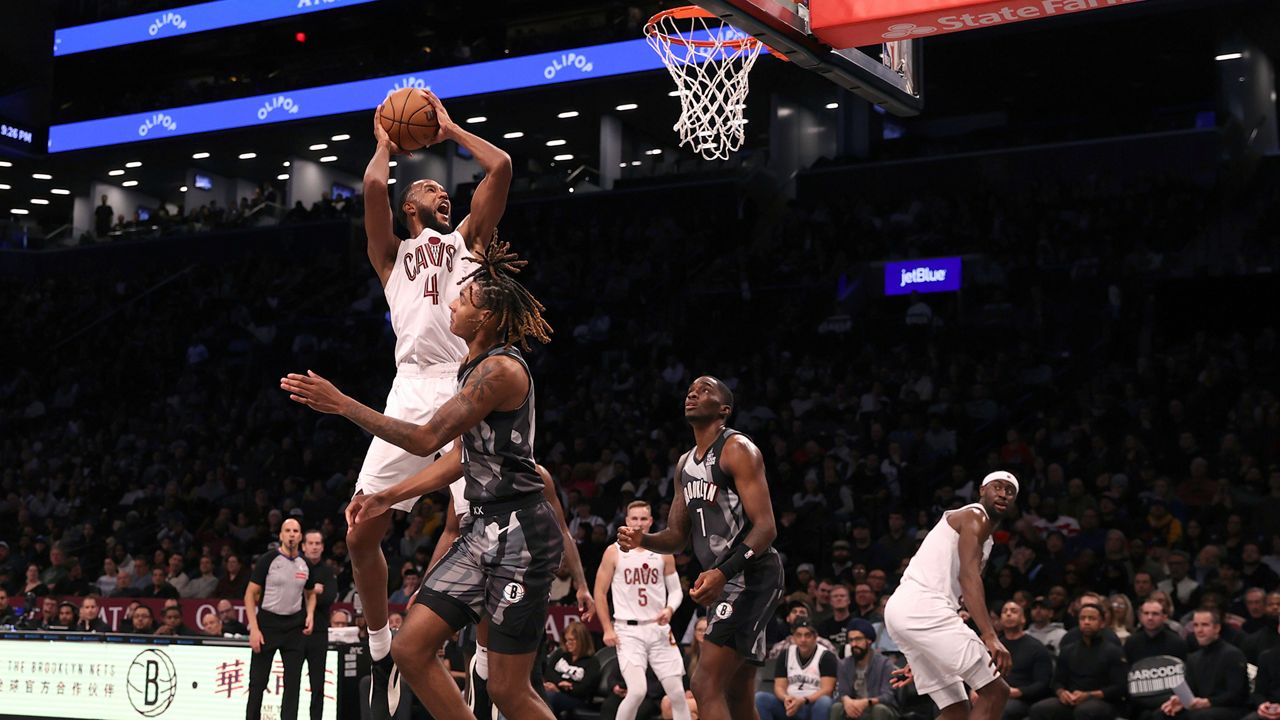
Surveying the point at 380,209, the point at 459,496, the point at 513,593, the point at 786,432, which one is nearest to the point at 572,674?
the point at 786,432

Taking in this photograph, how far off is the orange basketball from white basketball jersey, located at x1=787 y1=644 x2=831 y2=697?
663 cm

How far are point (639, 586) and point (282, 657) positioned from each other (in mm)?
2939

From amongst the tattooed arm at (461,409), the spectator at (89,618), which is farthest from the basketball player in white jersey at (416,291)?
the spectator at (89,618)

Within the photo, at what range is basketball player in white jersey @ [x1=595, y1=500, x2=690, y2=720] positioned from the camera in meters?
10.7

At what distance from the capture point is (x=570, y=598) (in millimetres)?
13578

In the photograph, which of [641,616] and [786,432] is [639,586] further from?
[786,432]

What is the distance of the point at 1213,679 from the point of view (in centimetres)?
1005

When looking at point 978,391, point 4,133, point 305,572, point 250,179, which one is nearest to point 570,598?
point 305,572

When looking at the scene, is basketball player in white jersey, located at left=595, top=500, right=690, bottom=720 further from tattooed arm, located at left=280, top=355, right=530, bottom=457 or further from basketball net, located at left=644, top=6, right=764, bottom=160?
tattooed arm, located at left=280, top=355, right=530, bottom=457

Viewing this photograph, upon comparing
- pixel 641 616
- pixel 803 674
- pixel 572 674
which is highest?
pixel 641 616

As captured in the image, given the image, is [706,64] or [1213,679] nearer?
[706,64]

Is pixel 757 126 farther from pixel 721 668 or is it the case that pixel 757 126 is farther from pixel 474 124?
pixel 721 668

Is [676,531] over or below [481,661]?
over

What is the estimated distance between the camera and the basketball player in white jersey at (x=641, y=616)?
10.7 m
